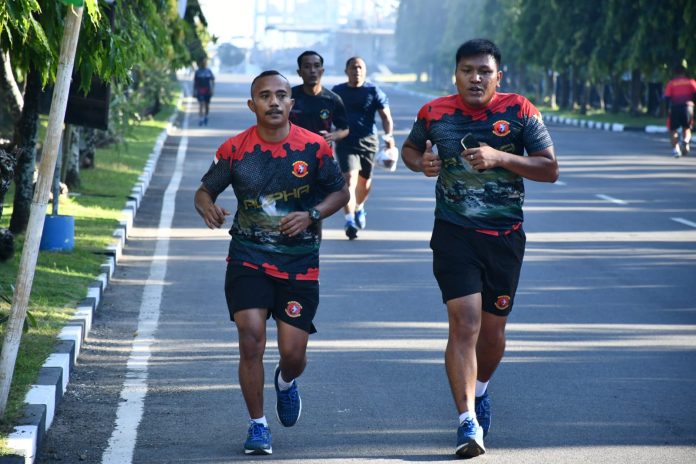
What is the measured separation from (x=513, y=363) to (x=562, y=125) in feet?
130

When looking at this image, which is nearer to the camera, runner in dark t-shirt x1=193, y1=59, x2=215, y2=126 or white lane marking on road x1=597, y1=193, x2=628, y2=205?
white lane marking on road x1=597, y1=193, x2=628, y2=205

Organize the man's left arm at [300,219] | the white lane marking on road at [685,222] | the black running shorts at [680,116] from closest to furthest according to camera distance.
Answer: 1. the man's left arm at [300,219]
2. the white lane marking on road at [685,222]
3. the black running shorts at [680,116]

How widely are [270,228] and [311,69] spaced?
576 cm

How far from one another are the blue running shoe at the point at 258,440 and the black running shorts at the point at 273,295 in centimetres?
50

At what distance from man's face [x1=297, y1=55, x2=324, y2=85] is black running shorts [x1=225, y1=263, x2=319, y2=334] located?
5.69m

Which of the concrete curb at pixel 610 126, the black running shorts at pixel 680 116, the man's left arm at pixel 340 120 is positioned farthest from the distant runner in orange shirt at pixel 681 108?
the man's left arm at pixel 340 120

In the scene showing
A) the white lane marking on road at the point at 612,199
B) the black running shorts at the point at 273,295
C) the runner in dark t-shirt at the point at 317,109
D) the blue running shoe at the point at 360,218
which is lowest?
the white lane marking on road at the point at 612,199

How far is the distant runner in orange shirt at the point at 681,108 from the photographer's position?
28812 mm

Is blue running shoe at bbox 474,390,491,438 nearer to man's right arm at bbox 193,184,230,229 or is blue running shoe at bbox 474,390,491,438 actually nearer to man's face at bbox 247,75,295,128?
man's right arm at bbox 193,184,230,229

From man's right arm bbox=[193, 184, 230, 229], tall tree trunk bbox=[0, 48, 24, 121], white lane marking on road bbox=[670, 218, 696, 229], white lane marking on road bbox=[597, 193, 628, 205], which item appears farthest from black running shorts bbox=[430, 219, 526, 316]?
white lane marking on road bbox=[597, 193, 628, 205]

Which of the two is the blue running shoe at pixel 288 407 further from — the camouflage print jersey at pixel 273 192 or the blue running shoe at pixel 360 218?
the blue running shoe at pixel 360 218

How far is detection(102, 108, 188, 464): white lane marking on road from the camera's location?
6.58 meters

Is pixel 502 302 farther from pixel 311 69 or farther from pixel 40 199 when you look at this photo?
pixel 311 69

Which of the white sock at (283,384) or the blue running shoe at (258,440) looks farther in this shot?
the white sock at (283,384)
